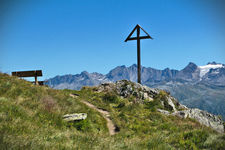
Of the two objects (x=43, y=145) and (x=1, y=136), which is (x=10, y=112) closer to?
(x=1, y=136)

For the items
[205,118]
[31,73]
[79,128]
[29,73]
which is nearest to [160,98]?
[205,118]

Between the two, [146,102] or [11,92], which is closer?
[11,92]

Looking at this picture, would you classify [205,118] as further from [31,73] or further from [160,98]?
[31,73]

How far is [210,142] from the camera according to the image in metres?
8.75

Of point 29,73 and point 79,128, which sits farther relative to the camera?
point 29,73

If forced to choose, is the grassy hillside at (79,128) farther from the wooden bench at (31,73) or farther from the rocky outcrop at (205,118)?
the wooden bench at (31,73)

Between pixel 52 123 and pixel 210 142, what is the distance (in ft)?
28.7

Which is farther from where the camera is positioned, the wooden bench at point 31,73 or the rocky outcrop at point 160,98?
the wooden bench at point 31,73

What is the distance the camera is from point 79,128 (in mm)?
12461


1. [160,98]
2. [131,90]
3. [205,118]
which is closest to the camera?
[205,118]

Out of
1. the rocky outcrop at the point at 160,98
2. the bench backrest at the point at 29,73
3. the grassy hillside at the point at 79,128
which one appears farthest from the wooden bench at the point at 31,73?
the rocky outcrop at the point at 160,98

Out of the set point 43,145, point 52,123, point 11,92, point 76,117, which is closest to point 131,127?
point 76,117

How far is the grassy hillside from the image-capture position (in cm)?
754

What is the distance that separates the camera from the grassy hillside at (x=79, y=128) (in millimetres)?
7541
